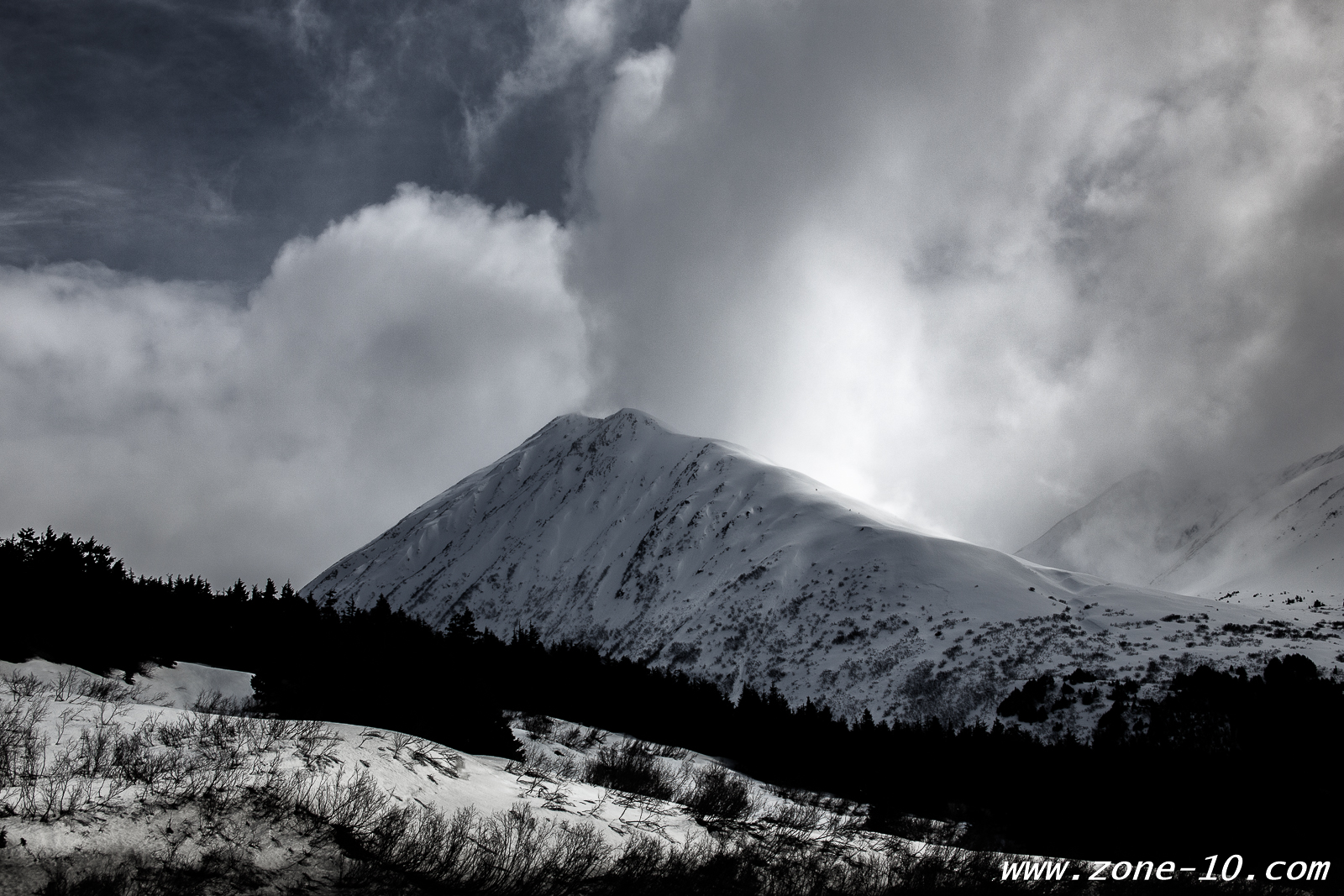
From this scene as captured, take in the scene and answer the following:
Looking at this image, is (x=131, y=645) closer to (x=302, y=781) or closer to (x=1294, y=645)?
(x=302, y=781)

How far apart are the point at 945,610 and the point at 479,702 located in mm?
74982

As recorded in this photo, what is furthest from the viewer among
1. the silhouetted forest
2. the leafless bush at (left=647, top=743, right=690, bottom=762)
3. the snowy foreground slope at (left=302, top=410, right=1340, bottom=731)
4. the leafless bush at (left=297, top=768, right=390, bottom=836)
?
the snowy foreground slope at (left=302, top=410, right=1340, bottom=731)

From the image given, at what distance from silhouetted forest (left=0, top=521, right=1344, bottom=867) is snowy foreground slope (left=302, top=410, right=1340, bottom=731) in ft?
48.1

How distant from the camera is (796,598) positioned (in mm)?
103000

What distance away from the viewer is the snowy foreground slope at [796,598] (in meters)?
68.7

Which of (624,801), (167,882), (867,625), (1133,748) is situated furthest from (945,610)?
(167,882)

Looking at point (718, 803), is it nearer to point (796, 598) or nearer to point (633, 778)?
point (633, 778)

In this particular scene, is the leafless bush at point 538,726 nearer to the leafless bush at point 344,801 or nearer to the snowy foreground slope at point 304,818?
the snowy foreground slope at point 304,818

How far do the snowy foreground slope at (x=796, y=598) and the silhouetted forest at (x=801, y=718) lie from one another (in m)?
14.7

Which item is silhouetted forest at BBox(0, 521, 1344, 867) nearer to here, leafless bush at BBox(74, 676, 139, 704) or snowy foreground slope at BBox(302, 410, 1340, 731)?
leafless bush at BBox(74, 676, 139, 704)

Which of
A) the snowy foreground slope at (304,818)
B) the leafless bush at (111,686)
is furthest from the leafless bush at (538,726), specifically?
the snowy foreground slope at (304,818)

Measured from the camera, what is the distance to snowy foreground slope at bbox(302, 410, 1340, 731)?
225ft

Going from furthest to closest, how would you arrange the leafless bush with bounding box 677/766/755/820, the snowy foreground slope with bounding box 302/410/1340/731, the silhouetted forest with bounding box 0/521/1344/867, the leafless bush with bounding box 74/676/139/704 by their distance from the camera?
the snowy foreground slope with bounding box 302/410/1340/731
the silhouetted forest with bounding box 0/521/1344/867
the leafless bush with bounding box 74/676/139/704
the leafless bush with bounding box 677/766/755/820

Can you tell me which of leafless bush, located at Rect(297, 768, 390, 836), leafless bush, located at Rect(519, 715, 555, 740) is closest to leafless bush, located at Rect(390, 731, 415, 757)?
leafless bush, located at Rect(297, 768, 390, 836)
